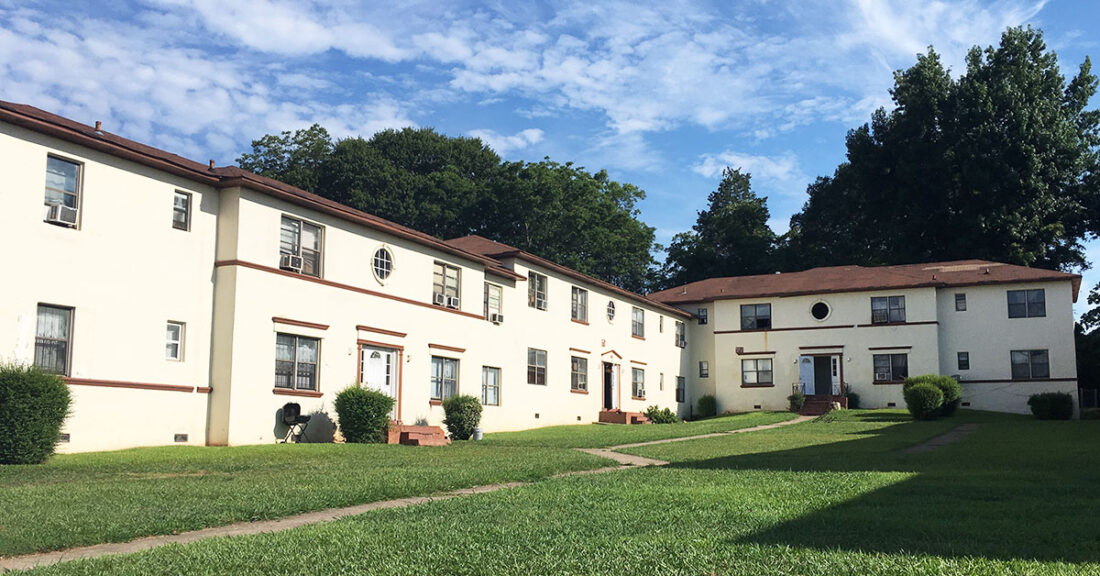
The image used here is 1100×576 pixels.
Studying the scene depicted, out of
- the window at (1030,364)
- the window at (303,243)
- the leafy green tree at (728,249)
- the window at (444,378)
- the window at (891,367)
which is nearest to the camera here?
the window at (303,243)

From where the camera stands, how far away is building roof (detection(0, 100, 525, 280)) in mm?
18672

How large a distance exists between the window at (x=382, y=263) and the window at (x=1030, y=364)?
29.6 metres

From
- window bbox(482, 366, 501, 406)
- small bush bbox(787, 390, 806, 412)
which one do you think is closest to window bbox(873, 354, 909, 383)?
small bush bbox(787, 390, 806, 412)

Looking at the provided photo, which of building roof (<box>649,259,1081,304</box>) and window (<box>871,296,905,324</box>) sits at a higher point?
building roof (<box>649,259,1081,304</box>)

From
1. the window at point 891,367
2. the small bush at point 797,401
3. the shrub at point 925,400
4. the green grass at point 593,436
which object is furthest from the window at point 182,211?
the window at point 891,367

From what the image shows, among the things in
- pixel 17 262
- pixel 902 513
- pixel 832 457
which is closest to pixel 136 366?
pixel 17 262

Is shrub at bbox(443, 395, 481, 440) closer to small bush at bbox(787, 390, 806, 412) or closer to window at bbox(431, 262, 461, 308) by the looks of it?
window at bbox(431, 262, 461, 308)

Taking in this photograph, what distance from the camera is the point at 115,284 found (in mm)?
19922

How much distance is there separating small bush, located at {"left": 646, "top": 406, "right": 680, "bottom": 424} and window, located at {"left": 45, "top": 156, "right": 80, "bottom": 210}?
89.3 ft

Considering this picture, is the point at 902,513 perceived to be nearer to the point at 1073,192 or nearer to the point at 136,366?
the point at 136,366

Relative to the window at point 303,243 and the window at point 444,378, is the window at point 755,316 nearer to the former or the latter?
the window at point 444,378

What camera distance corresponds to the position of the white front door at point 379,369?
2594 centimetres

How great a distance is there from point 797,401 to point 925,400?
9.20m

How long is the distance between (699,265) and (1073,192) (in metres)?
23.2
